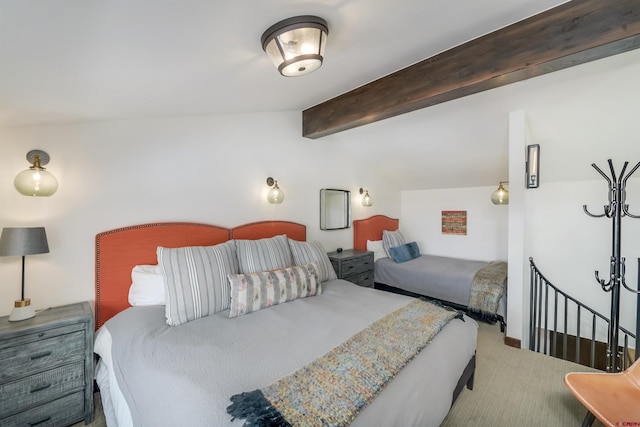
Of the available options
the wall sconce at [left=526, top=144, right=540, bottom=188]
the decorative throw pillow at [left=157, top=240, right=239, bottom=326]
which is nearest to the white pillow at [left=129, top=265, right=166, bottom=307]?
the decorative throw pillow at [left=157, top=240, right=239, bottom=326]

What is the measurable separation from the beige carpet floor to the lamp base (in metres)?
0.77

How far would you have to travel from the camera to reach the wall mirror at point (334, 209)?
379cm

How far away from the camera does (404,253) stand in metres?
4.38

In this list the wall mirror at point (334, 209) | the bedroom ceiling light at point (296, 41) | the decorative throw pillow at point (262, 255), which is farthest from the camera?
the wall mirror at point (334, 209)

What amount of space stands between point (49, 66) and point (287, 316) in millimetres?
1848

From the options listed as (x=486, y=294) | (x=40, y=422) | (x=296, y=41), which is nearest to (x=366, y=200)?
(x=486, y=294)

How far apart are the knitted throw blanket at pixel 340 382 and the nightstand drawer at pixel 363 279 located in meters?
1.79

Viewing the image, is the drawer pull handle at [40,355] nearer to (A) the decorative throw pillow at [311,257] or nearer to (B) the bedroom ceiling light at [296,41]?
(A) the decorative throw pillow at [311,257]

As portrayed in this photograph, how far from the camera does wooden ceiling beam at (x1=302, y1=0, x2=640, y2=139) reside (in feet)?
4.74

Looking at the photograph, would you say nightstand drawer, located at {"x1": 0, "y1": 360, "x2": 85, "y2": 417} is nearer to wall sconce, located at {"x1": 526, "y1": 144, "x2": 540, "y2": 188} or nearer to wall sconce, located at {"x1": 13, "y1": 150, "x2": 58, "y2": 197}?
wall sconce, located at {"x1": 13, "y1": 150, "x2": 58, "y2": 197}

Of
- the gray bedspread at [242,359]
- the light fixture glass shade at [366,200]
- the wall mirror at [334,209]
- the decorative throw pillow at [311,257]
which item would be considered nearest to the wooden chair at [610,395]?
the gray bedspread at [242,359]

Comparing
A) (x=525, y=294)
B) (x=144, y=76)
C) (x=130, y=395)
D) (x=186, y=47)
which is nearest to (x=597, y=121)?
(x=525, y=294)

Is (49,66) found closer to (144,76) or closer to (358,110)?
(144,76)

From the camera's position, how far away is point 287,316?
72.3 inches
